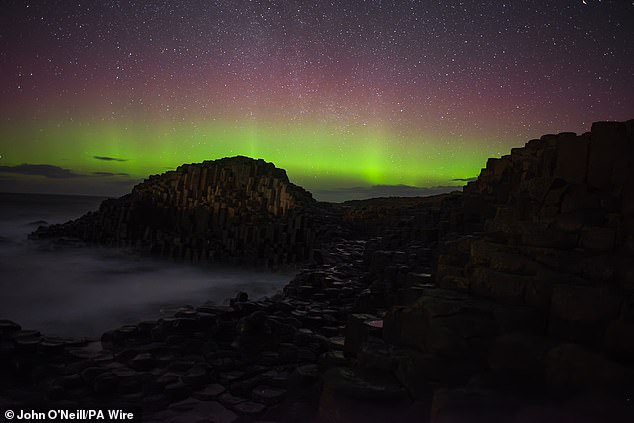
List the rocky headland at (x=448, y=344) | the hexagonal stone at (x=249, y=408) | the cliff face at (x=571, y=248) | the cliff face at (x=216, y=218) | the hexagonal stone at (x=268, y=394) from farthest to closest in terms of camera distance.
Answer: the cliff face at (x=216, y=218) → the hexagonal stone at (x=268, y=394) → the hexagonal stone at (x=249, y=408) → the cliff face at (x=571, y=248) → the rocky headland at (x=448, y=344)

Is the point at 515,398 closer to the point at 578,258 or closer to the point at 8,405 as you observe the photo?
the point at 578,258

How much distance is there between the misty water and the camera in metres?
14.8

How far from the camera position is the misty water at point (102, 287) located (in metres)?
14.8

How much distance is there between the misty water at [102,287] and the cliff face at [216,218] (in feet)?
5.81

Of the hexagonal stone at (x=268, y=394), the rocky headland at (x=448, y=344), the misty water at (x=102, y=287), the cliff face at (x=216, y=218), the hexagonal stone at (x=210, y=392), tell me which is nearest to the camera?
the rocky headland at (x=448, y=344)

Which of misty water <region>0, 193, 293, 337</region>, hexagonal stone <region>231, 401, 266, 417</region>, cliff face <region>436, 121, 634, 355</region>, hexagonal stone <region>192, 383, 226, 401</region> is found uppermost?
cliff face <region>436, 121, 634, 355</region>

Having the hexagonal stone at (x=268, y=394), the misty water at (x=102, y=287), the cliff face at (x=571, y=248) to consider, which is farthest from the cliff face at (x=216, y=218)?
the cliff face at (x=571, y=248)

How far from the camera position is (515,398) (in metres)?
4.28

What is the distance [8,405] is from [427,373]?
6.45 metres

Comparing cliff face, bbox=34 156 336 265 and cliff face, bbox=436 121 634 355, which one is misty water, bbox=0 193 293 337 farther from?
cliff face, bbox=436 121 634 355

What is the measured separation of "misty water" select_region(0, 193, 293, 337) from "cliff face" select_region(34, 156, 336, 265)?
1770 mm

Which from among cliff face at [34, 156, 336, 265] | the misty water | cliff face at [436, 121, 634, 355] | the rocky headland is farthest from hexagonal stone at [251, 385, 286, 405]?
cliff face at [34, 156, 336, 265]

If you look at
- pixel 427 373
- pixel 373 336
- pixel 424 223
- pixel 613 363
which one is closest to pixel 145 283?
pixel 424 223

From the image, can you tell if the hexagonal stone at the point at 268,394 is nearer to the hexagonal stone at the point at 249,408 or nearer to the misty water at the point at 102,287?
the hexagonal stone at the point at 249,408
